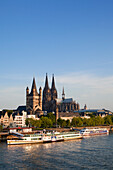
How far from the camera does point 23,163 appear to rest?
5625 cm

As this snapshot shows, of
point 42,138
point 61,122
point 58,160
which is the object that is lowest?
point 58,160

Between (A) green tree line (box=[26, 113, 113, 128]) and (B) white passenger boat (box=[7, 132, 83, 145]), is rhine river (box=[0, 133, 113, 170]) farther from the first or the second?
(A) green tree line (box=[26, 113, 113, 128])

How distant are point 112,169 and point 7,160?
75.5 feet

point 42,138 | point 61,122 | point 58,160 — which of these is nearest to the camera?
point 58,160

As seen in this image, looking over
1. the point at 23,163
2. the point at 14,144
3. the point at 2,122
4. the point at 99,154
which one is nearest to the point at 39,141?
the point at 14,144

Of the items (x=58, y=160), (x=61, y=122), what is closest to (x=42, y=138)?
(x=58, y=160)

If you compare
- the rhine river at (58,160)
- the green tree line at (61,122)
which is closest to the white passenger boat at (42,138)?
the rhine river at (58,160)

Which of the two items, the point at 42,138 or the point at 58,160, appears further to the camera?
the point at 42,138

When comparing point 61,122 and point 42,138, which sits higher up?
point 61,122

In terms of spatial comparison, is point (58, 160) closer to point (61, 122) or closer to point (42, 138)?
point (42, 138)

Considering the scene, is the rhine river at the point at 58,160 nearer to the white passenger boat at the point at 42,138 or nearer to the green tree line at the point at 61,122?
the white passenger boat at the point at 42,138

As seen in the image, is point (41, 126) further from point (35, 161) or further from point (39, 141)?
point (35, 161)

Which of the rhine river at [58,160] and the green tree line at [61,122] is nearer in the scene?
the rhine river at [58,160]

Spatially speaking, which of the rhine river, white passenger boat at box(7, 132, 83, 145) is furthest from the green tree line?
the rhine river
